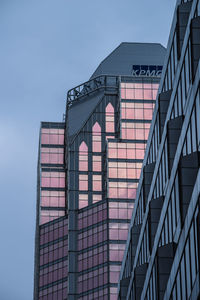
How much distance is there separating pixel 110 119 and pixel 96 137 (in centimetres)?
462

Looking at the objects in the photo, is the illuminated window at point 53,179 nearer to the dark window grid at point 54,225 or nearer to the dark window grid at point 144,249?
the dark window grid at point 54,225

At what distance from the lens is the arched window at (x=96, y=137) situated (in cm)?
17125

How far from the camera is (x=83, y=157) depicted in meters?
171

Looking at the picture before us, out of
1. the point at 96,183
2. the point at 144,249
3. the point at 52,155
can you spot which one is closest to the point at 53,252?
the point at 96,183

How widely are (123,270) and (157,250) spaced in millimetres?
29089

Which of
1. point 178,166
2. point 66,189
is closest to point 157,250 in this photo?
point 178,166

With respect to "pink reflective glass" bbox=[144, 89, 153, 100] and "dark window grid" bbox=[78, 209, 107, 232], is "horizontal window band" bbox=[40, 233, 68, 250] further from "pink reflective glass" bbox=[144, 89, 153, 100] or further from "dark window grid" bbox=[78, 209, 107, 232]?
"pink reflective glass" bbox=[144, 89, 153, 100]

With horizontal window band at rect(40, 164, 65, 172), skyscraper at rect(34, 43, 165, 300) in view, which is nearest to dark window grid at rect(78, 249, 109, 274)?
skyscraper at rect(34, 43, 165, 300)

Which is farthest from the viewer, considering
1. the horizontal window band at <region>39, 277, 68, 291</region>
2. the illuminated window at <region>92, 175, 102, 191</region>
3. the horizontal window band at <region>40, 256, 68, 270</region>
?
the illuminated window at <region>92, 175, 102, 191</region>

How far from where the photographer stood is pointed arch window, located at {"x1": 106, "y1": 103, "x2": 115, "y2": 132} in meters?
172

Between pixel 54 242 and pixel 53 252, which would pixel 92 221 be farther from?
pixel 53 252

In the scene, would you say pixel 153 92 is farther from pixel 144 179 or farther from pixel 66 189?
pixel 144 179

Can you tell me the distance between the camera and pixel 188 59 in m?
49.9

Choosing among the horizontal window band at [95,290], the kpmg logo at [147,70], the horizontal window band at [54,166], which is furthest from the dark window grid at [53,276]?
the kpmg logo at [147,70]
